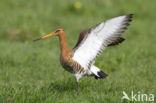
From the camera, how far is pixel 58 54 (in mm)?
9820

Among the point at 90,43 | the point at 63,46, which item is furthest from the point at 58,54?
the point at 90,43

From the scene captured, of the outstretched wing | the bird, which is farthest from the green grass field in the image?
the outstretched wing

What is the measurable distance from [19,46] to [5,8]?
3747 millimetres

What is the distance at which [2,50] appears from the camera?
9445 mm

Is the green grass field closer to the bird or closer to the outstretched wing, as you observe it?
the bird

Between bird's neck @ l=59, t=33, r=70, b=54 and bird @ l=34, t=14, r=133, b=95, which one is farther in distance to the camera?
bird's neck @ l=59, t=33, r=70, b=54

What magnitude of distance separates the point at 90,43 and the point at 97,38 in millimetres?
151

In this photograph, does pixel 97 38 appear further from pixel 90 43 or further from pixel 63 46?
pixel 63 46

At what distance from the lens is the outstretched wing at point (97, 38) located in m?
5.78

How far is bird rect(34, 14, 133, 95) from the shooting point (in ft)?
19.0

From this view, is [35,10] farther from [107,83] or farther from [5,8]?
[107,83]

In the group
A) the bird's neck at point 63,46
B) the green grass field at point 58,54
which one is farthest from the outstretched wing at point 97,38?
the green grass field at point 58,54

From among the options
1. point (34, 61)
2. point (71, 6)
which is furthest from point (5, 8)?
point (34, 61)

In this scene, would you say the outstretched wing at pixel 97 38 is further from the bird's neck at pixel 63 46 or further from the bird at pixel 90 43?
the bird's neck at pixel 63 46
